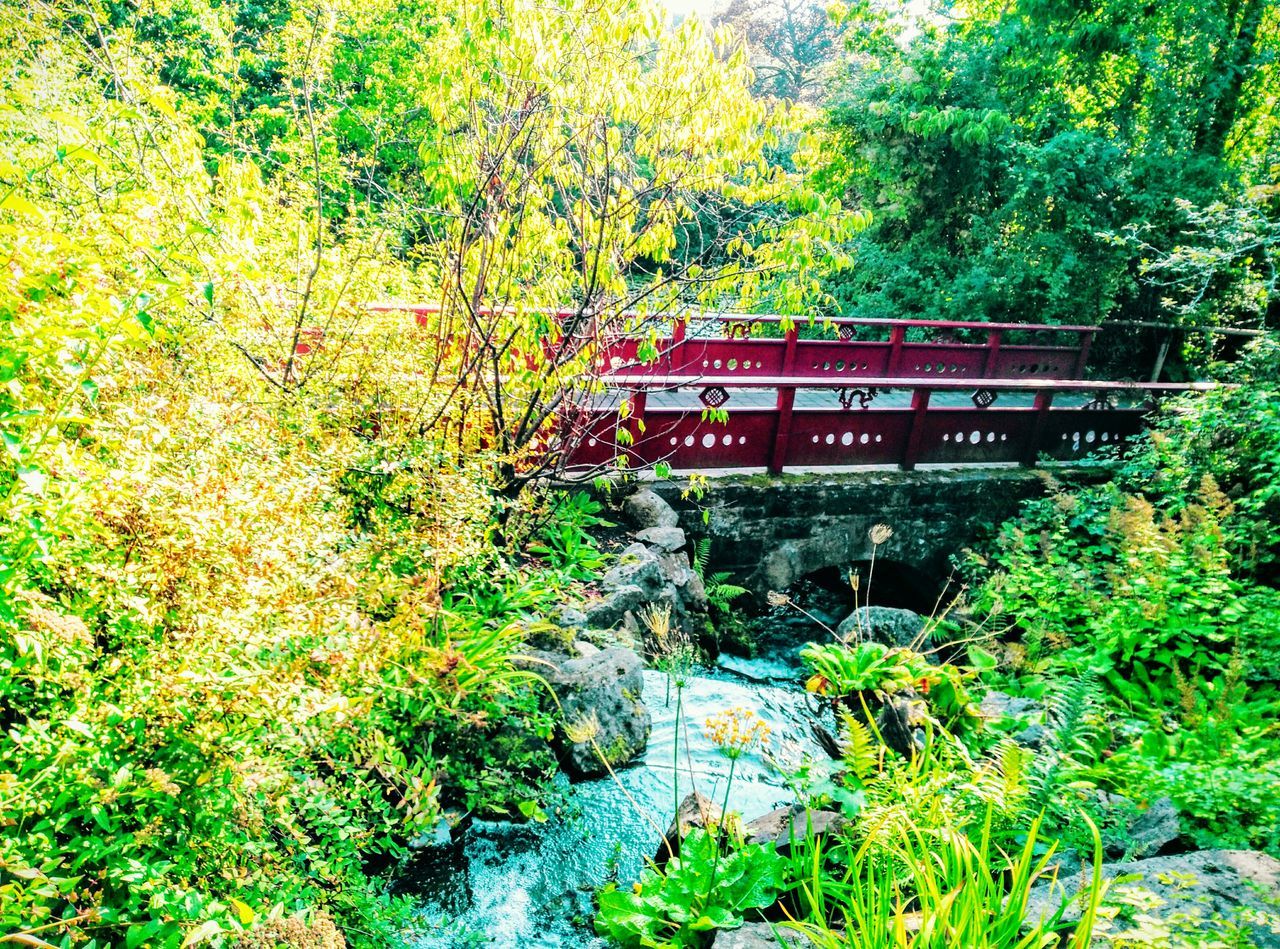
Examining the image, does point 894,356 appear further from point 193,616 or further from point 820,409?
point 193,616

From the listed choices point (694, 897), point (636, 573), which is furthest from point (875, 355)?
point (694, 897)

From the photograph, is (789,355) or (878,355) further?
(878,355)

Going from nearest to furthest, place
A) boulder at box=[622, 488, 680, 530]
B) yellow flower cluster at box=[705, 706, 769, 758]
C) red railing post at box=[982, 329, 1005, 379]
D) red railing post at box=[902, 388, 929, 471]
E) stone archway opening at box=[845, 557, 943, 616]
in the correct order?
1. yellow flower cluster at box=[705, 706, 769, 758]
2. boulder at box=[622, 488, 680, 530]
3. red railing post at box=[902, 388, 929, 471]
4. stone archway opening at box=[845, 557, 943, 616]
5. red railing post at box=[982, 329, 1005, 379]

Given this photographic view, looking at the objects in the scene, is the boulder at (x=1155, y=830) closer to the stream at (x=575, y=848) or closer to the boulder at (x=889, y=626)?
the stream at (x=575, y=848)

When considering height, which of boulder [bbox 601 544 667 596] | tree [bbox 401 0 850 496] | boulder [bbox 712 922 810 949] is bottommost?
boulder [bbox 712 922 810 949]

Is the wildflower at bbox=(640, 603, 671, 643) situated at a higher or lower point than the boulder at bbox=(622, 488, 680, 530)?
lower

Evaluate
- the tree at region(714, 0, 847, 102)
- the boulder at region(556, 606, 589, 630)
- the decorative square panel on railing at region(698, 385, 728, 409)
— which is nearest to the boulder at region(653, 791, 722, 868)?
the boulder at region(556, 606, 589, 630)

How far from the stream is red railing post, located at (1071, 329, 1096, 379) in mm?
9939

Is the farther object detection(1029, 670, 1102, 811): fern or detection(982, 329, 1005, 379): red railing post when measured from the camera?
detection(982, 329, 1005, 379): red railing post

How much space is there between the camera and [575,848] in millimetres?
3939

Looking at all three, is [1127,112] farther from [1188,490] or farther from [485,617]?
[485,617]

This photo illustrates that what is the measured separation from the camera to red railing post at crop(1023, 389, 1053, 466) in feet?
28.2

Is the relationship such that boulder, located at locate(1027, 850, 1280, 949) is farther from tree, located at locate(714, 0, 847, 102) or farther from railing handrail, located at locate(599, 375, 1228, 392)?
tree, located at locate(714, 0, 847, 102)

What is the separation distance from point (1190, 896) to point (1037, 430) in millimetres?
6739
